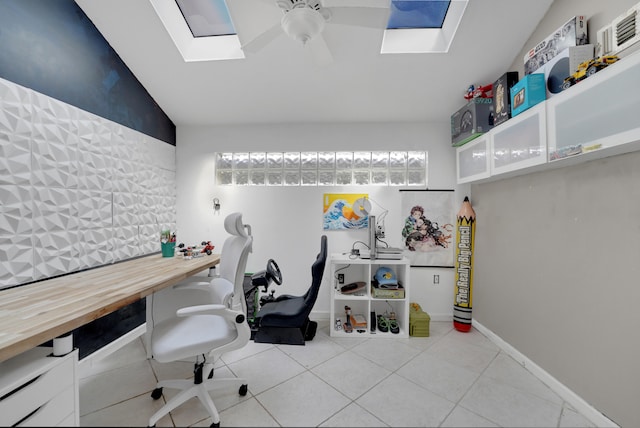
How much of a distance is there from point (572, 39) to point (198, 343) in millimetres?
3027

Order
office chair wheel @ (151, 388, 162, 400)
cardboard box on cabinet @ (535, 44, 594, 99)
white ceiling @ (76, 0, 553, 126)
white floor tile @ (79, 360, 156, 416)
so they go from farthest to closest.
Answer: white ceiling @ (76, 0, 553, 126) → cardboard box on cabinet @ (535, 44, 594, 99) → office chair wheel @ (151, 388, 162, 400) → white floor tile @ (79, 360, 156, 416)

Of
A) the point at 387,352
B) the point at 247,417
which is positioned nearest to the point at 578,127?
the point at 387,352

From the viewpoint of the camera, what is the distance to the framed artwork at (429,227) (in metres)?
2.88

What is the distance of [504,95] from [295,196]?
2.31m

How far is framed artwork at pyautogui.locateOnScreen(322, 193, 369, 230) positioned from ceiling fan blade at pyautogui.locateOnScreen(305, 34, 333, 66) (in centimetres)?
149

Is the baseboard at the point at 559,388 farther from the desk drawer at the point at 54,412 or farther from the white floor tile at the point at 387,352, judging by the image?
the desk drawer at the point at 54,412

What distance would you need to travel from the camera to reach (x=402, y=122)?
9.55 ft

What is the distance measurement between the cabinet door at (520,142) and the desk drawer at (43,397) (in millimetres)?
2534

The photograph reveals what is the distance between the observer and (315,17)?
4.65 feet

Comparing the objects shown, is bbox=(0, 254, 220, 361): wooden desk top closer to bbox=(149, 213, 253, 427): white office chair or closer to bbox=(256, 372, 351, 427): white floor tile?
bbox=(149, 213, 253, 427): white office chair

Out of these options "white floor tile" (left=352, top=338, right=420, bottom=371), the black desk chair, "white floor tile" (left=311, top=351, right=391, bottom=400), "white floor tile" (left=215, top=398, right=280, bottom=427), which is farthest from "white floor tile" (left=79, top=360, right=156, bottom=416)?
"white floor tile" (left=352, top=338, right=420, bottom=371)

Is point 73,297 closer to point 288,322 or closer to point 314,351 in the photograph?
point 288,322

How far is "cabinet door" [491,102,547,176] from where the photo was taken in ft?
5.37

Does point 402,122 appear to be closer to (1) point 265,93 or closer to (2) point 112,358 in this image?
(1) point 265,93
